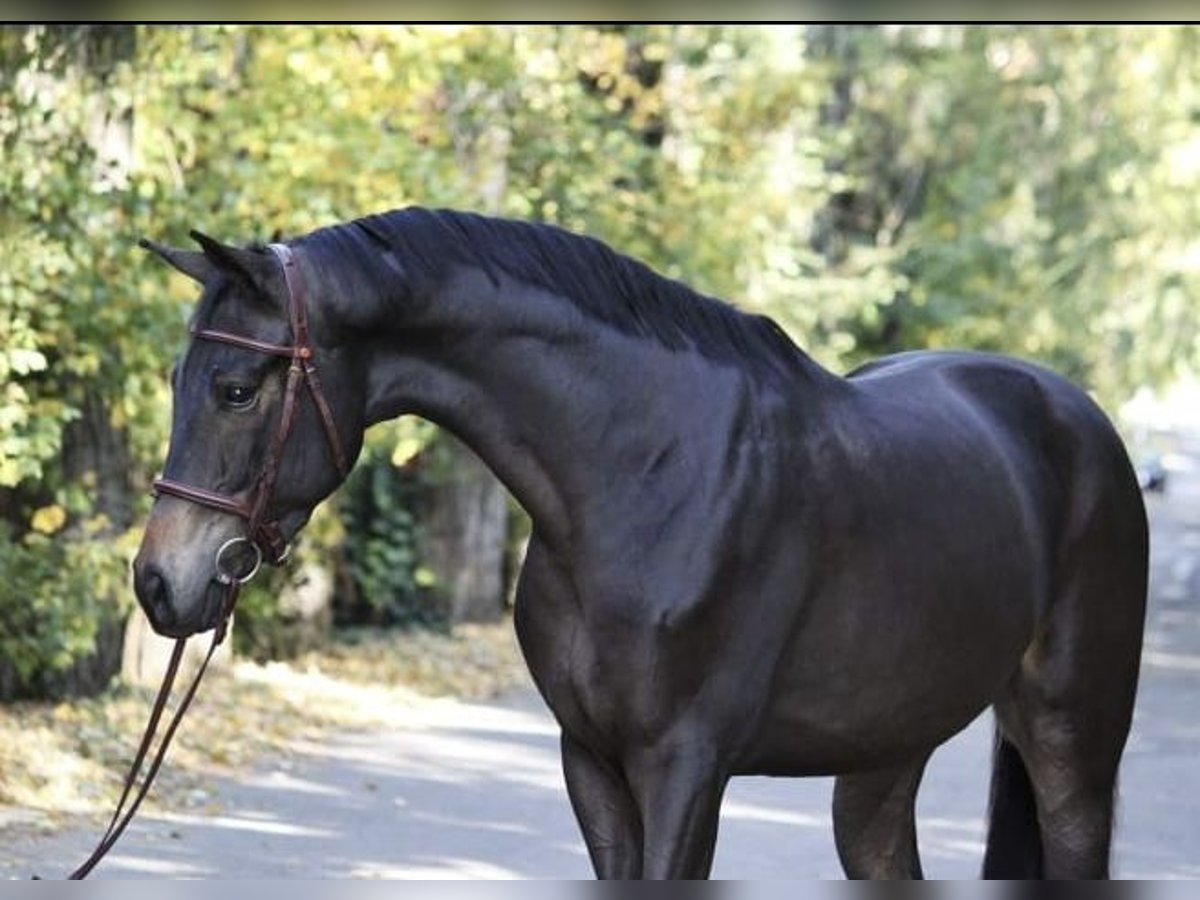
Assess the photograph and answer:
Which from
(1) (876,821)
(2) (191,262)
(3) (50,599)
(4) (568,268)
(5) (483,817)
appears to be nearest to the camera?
(2) (191,262)

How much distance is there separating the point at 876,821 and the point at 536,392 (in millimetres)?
1999

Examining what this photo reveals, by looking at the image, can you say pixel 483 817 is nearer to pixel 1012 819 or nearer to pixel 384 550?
pixel 1012 819

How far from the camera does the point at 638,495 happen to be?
4902 mm

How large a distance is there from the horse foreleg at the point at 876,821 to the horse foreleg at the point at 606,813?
1348 mm

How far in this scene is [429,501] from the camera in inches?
742

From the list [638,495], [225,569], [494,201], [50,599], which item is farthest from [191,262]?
[494,201]

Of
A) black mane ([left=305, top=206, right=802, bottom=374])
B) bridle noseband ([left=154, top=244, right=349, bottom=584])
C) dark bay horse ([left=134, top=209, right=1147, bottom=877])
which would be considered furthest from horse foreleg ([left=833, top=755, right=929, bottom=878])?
bridle noseband ([left=154, top=244, right=349, bottom=584])

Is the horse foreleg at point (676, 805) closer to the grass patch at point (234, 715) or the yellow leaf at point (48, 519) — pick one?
the grass patch at point (234, 715)

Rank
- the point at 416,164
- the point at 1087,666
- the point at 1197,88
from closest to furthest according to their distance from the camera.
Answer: the point at 1087,666 < the point at 416,164 < the point at 1197,88

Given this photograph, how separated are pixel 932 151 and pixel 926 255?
69.9 inches

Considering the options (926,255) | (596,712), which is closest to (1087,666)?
(596,712)

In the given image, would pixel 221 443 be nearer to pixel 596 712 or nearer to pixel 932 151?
pixel 596 712

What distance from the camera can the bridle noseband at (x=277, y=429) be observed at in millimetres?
4590

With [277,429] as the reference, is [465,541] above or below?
below
